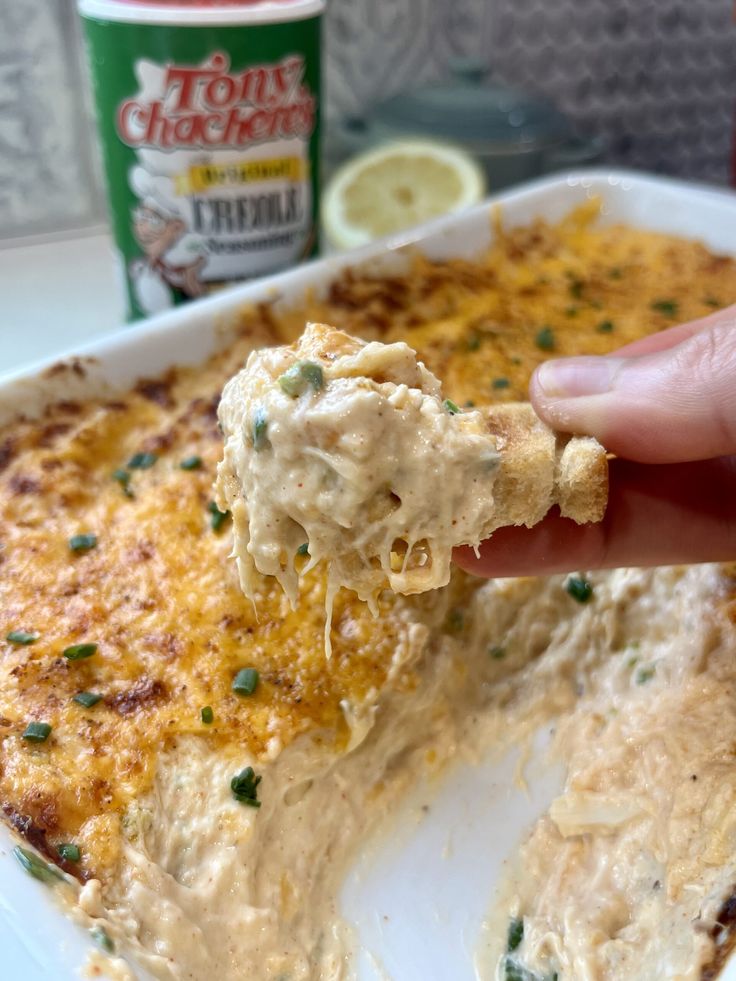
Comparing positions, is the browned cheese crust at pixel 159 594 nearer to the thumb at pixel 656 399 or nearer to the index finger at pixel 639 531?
the index finger at pixel 639 531

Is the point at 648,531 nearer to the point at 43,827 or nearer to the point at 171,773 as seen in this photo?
the point at 171,773

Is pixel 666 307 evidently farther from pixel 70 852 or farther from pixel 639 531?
pixel 70 852

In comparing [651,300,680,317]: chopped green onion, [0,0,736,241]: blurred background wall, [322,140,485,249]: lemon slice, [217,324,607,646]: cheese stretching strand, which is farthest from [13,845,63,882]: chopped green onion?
[0,0,736,241]: blurred background wall

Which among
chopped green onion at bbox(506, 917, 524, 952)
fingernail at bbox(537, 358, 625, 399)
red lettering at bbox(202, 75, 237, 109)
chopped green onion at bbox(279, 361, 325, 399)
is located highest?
red lettering at bbox(202, 75, 237, 109)

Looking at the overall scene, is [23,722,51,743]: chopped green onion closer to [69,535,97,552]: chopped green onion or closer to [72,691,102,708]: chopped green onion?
[72,691,102,708]: chopped green onion

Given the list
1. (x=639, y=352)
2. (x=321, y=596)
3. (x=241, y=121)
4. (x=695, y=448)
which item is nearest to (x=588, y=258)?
(x=639, y=352)

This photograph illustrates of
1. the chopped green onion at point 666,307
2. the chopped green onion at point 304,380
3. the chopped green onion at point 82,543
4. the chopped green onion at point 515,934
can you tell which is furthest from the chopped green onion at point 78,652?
the chopped green onion at point 666,307
